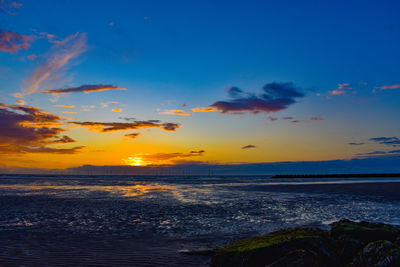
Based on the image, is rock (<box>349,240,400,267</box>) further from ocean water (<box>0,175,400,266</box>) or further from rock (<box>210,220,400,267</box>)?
ocean water (<box>0,175,400,266</box>)

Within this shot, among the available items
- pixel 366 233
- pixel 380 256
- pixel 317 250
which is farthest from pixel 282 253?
pixel 366 233

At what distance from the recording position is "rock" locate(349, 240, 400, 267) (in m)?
6.21

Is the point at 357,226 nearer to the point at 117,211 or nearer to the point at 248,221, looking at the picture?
the point at 248,221

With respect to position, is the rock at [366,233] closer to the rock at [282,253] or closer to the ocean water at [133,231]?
the rock at [282,253]

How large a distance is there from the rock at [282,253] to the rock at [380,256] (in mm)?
837

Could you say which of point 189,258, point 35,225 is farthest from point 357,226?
point 35,225

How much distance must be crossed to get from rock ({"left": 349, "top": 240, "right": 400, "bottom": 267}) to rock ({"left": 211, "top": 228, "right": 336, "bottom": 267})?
837 mm

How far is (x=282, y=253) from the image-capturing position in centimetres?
759

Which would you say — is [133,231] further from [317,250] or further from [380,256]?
[380,256]

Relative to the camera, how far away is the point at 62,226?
14117 mm

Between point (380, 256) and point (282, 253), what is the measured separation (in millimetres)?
2221

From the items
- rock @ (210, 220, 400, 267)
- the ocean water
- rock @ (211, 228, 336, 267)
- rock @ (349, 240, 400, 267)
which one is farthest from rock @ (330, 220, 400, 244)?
the ocean water

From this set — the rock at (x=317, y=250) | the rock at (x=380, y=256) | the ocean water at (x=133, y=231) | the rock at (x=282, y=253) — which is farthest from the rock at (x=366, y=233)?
the ocean water at (x=133, y=231)

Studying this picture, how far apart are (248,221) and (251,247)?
26.1 ft
